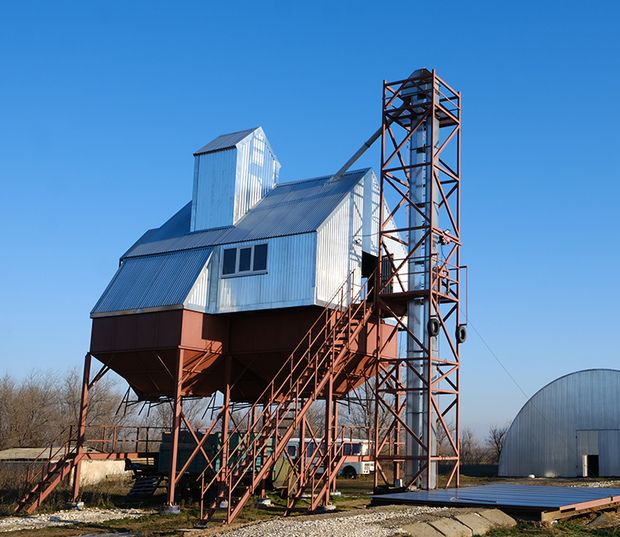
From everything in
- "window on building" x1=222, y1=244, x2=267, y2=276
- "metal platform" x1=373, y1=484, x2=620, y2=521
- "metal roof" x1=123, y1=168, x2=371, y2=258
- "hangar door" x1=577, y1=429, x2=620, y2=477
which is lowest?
"metal platform" x1=373, y1=484, x2=620, y2=521

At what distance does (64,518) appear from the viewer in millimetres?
27656

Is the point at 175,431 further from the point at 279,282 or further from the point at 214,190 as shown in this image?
the point at 214,190

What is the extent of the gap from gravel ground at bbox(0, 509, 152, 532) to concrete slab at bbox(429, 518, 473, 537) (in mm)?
13256

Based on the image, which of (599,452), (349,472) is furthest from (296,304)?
(599,452)

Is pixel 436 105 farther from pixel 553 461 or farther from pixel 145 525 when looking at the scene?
pixel 553 461

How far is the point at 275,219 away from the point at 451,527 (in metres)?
17.6

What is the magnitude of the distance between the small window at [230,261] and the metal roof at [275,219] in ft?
1.62

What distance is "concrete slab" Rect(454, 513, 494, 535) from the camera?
19.4m

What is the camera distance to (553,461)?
53469 mm

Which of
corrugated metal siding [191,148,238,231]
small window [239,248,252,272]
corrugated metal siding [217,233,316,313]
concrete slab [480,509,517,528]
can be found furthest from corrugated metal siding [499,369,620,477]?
concrete slab [480,509,517,528]

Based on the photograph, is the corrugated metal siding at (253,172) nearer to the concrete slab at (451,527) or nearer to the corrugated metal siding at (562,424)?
the concrete slab at (451,527)

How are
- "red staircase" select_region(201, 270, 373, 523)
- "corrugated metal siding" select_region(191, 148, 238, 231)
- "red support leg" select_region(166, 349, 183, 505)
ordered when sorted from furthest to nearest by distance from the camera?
"corrugated metal siding" select_region(191, 148, 238, 231) < "red support leg" select_region(166, 349, 183, 505) < "red staircase" select_region(201, 270, 373, 523)

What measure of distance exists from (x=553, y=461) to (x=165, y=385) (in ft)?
105

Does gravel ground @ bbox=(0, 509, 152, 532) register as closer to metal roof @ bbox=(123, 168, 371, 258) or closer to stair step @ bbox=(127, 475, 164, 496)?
stair step @ bbox=(127, 475, 164, 496)
